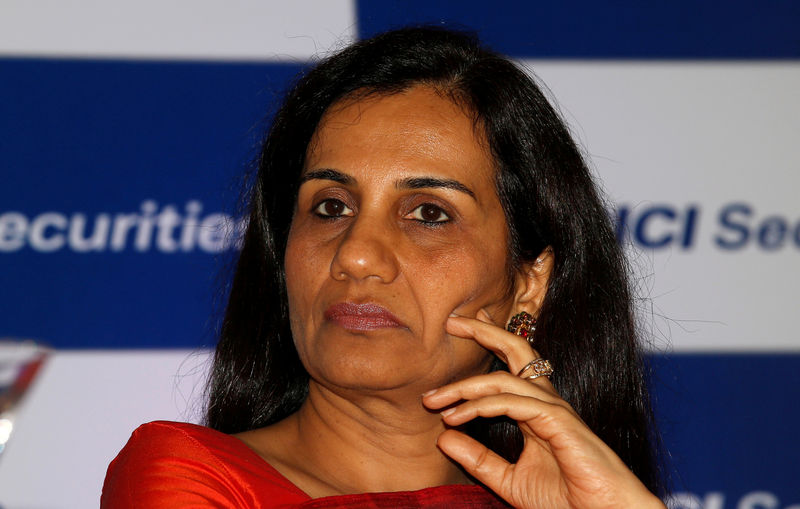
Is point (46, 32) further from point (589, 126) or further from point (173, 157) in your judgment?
point (589, 126)

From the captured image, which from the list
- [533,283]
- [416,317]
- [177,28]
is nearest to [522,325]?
[533,283]

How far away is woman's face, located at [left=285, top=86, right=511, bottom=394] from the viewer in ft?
6.89

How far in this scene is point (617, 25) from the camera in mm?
3551

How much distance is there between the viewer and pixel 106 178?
3.23 metres

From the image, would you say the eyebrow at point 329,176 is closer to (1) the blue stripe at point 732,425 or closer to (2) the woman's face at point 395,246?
(2) the woman's face at point 395,246

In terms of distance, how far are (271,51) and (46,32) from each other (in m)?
0.69

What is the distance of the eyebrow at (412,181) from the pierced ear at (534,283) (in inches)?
11.0

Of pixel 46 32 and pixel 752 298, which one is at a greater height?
pixel 46 32

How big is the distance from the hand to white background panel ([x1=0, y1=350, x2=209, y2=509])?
50.7 inches

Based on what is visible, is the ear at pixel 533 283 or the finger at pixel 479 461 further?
the ear at pixel 533 283

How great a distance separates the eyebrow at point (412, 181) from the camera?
220 centimetres

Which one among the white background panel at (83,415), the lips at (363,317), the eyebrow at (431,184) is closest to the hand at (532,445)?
the lips at (363,317)

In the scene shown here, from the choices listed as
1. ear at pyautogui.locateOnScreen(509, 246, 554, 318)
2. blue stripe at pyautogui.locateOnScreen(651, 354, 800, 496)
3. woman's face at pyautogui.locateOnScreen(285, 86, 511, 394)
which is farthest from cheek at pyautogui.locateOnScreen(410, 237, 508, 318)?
blue stripe at pyautogui.locateOnScreen(651, 354, 800, 496)

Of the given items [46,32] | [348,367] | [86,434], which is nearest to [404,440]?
[348,367]
